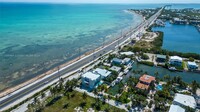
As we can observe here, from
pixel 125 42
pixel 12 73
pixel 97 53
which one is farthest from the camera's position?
pixel 125 42

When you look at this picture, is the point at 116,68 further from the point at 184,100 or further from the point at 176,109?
the point at 176,109

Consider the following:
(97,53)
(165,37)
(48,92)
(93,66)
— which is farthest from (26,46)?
(165,37)

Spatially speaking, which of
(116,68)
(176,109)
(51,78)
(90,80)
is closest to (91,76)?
(90,80)

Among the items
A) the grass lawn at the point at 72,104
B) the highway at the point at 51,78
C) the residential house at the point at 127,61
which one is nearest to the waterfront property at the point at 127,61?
the residential house at the point at 127,61

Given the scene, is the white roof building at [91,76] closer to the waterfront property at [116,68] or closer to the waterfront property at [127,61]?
the waterfront property at [116,68]

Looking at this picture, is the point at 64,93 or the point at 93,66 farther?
the point at 93,66

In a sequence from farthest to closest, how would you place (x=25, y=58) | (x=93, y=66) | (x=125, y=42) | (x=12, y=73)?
(x=125, y=42), (x=25, y=58), (x=93, y=66), (x=12, y=73)

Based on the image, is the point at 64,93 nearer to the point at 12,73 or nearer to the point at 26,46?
the point at 12,73

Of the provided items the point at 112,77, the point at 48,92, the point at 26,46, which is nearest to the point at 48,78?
the point at 48,92
